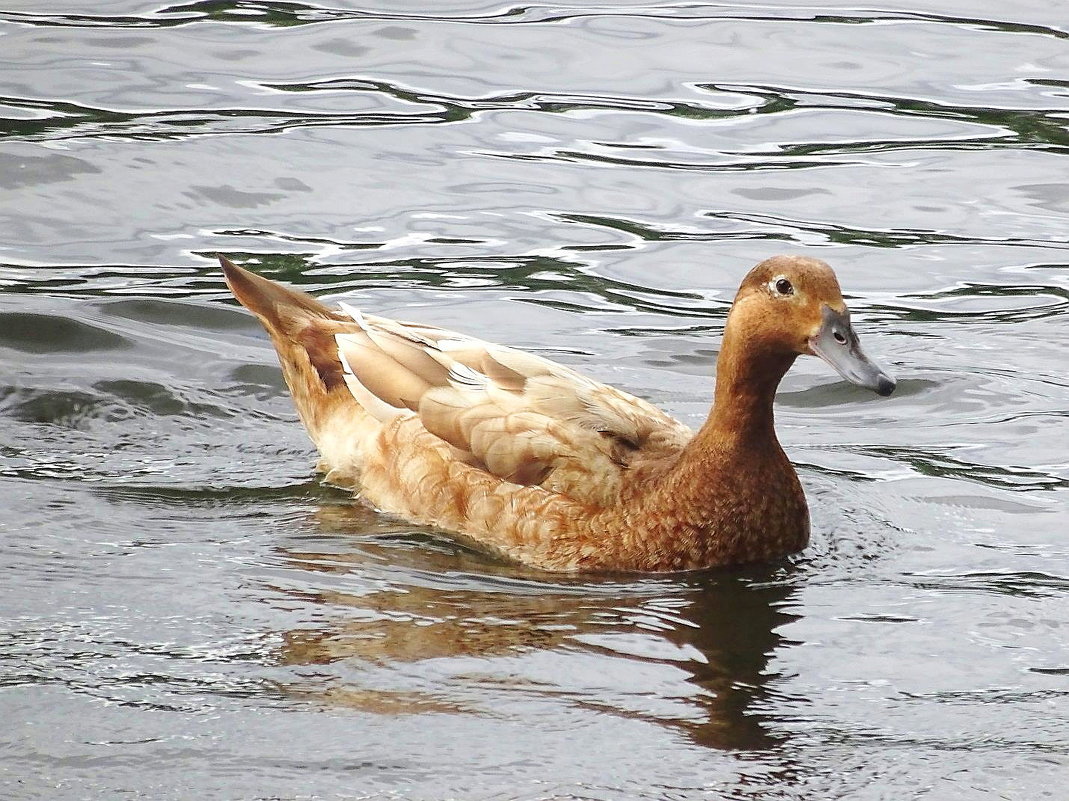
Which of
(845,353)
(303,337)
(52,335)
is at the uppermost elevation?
(845,353)

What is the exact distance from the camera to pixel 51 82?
1481 cm

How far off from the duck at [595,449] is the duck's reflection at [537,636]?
0.62 feet

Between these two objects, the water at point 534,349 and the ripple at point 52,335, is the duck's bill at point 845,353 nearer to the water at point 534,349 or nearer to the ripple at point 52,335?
the water at point 534,349

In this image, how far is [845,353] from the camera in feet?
23.6

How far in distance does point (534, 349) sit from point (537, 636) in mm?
4094

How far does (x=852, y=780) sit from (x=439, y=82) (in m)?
10.9

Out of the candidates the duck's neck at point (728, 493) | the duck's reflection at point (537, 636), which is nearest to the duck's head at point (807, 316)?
the duck's neck at point (728, 493)

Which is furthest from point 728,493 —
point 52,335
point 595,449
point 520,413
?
point 52,335

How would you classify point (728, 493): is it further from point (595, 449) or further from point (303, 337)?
point (303, 337)

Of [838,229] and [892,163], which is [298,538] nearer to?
[838,229]

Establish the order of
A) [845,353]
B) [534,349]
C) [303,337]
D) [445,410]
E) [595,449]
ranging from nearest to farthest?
[845,353]
[595,449]
[445,410]
[303,337]
[534,349]

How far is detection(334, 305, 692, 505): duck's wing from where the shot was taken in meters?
7.81

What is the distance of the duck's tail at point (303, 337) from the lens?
29.3 ft

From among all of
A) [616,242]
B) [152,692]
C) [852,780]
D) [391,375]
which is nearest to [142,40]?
[616,242]
